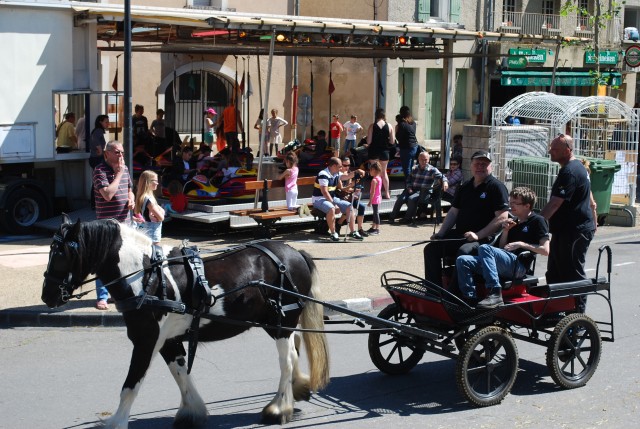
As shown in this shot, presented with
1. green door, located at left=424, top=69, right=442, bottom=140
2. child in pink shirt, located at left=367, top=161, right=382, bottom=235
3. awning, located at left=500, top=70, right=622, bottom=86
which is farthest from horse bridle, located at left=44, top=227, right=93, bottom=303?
awning, located at left=500, top=70, right=622, bottom=86

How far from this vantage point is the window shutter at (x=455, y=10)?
112ft

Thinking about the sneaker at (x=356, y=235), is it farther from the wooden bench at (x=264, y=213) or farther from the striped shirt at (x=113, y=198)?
the striped shirt at (x=113, y=198)

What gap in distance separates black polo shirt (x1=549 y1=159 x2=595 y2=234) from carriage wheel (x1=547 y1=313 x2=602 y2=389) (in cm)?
99

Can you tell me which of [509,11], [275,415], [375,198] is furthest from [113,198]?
[509,11]

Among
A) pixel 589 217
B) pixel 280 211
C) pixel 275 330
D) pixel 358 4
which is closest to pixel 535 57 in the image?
pixel 358 4

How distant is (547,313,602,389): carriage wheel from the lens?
805 centimetres

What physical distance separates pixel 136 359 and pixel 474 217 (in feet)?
11.0

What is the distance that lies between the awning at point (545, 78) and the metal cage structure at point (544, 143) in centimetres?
1600

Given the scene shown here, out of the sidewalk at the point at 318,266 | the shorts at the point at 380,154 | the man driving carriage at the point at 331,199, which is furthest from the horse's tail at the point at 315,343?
the shorts at the point at 380,154

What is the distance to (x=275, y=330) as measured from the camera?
24.7ft

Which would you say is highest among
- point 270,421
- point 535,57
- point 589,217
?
point 535,57

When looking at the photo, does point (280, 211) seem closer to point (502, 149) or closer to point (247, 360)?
point (502, 149)

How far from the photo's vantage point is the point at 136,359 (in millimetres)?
6793

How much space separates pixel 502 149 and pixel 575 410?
10836mm
